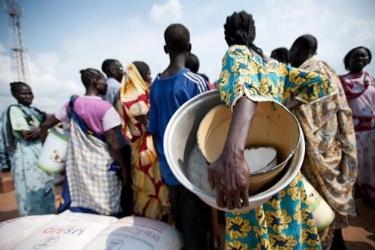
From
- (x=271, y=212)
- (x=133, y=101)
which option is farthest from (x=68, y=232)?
(x=271, y=212)

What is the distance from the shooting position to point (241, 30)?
45.1 inches

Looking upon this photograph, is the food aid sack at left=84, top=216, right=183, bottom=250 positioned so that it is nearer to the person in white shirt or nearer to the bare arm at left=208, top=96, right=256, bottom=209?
the bare arm at left=208, top=96, right=256, bottom=209

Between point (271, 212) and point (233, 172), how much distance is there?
58cm

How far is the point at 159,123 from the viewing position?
5.74 feet

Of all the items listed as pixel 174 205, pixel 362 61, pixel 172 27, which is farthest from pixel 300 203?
pixel 362 61

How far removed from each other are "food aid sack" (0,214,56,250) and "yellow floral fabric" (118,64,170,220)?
2.51ft

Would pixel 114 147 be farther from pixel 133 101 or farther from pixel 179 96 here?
pixel 179 96

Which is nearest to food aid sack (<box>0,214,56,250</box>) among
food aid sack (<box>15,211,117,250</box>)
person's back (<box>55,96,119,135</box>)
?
food aid sack (<box>15,211,117,250</box>)

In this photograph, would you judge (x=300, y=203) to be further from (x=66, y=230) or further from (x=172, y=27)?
(x=66, y=230)

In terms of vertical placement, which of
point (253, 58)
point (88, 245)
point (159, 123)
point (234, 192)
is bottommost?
point (88, 245)

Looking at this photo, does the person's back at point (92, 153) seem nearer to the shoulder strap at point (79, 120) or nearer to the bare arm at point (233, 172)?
the shoulder strap at point (79, 120)

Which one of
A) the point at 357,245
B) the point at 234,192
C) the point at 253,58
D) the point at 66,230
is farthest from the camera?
the point at 357,245

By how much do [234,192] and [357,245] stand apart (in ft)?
7.98

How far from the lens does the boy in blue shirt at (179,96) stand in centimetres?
158
